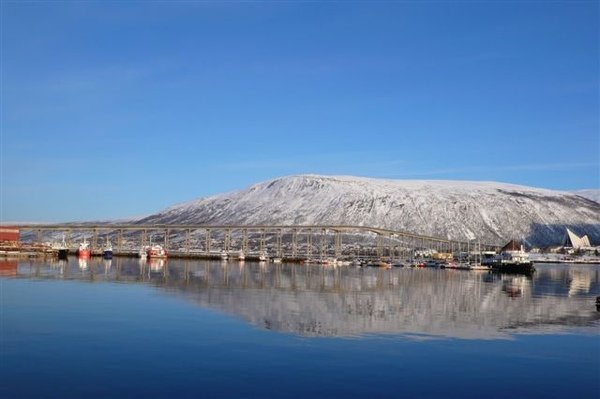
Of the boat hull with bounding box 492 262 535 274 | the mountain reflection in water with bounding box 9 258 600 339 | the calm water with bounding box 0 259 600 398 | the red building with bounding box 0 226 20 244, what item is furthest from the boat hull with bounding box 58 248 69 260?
the calm water with bounding box 0 259 600 398

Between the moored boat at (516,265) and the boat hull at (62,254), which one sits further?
the boat hull at (62,254)

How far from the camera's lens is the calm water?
68.9 feet

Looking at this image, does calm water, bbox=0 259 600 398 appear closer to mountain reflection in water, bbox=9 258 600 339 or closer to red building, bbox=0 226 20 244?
mountain reflection in water, bbox=9 258 600 339

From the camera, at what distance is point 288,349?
90.1 ft

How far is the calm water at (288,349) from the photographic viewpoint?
2100 cm

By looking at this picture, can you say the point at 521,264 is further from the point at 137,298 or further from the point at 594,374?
the point at 594,374

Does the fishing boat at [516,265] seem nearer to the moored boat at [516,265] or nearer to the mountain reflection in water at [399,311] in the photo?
the moored boat at [516,265]

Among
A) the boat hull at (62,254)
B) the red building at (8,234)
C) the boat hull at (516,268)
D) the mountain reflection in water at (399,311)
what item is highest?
the red building at (8,234)

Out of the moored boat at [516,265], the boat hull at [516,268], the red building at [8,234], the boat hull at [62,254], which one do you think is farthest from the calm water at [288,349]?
the red building at [8,234]

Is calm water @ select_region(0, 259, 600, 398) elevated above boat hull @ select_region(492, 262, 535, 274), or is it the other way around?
calm water @ select_region(0, 259, 600, 398)

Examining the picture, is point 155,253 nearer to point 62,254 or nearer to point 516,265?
point 62,254

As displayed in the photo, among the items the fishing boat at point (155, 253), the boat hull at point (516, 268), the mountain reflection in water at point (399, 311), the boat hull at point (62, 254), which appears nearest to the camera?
the mountain reflection in water at point (399, 311)

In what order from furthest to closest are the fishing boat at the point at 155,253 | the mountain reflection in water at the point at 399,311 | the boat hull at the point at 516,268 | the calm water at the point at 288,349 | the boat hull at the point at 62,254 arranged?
the fishing boat at the point at 155,253 → the boat hull at the point at 62,254 → the boat hull at the point at 516,268 → the mountain reflection in water at the point at 399,311 → the calm water at the point at 288,349

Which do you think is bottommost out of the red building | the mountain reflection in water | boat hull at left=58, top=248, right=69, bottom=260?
the mountain reflection in water
